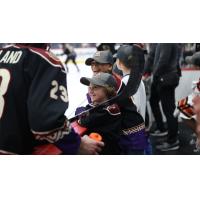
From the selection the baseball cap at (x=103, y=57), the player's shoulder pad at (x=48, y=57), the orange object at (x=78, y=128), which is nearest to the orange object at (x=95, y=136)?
the orange object at (x=78, y=128)

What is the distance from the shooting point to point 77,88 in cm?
136

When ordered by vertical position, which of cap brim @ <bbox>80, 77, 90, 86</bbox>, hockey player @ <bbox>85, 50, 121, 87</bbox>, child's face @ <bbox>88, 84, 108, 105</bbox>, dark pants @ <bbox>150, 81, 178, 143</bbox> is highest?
hockey player @ <bbox>85, 50, 121, 87</bbox>

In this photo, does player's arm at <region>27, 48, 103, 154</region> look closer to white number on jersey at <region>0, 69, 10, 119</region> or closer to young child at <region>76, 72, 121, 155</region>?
white number on jersey at <region>0, 69, 10, 119</region>

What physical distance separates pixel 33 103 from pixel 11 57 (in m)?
0.15

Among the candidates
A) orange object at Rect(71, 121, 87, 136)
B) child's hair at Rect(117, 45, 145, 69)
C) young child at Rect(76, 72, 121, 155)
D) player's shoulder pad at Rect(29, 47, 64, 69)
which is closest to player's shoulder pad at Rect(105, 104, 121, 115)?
young child at Rect(76, 72, 121, 155)

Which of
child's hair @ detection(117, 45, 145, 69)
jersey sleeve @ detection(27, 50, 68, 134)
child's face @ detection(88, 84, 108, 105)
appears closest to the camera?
jersey sleeve @ detection(27, 50, 68, 134)

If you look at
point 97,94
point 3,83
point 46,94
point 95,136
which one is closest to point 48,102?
point 46,94

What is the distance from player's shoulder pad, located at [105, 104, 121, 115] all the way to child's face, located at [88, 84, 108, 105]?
38 millimetres

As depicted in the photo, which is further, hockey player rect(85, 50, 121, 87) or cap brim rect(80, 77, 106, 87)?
hockey player rect(85, 50, 121, 87)

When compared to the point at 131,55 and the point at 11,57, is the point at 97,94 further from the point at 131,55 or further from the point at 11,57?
the point at 11,57

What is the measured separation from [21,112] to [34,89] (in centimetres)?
8

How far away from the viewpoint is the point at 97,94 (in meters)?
1.18

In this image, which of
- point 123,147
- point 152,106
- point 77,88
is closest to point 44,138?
point 123,147

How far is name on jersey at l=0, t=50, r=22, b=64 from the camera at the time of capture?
0.85 meters
